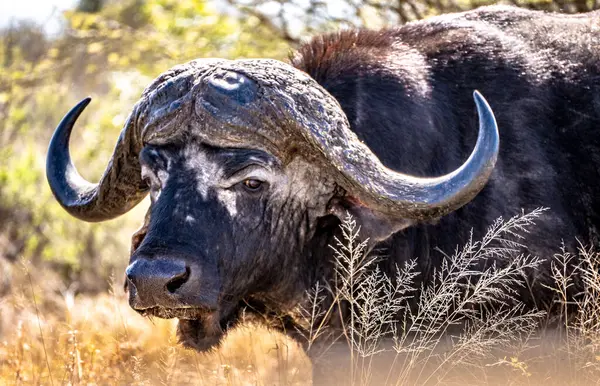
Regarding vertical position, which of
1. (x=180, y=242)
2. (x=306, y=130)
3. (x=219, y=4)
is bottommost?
(x=219, y=4)

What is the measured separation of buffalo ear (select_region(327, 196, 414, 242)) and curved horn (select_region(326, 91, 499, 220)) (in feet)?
0.50

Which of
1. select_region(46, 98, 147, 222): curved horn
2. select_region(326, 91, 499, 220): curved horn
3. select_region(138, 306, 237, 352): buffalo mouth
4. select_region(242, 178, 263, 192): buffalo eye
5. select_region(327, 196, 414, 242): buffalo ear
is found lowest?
select_region(138, 306, 237, 352): buffalo mouth

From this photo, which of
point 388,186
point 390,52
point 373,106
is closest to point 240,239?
point 388,186

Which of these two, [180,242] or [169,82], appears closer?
[180,242]

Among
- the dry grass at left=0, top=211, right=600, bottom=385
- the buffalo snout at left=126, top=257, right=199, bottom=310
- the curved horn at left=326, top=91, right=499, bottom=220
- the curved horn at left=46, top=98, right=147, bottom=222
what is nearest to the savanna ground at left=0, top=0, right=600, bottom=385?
the dry grass at left=0, top=211, right=600, bottom=385

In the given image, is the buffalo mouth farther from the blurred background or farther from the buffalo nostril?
the blurred background

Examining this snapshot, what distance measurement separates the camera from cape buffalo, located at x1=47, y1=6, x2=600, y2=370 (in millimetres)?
4152

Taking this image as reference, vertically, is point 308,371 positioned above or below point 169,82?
below

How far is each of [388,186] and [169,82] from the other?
1.27 meters

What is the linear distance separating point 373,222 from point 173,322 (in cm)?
221

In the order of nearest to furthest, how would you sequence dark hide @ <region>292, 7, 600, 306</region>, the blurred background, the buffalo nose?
1. the buffalo nose
2. dark hide @ <region>292, 7, 600, 306</region>
3. the blurred background

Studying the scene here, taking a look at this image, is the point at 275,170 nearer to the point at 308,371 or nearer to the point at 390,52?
the point at 390,52

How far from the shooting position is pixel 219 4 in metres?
9.42

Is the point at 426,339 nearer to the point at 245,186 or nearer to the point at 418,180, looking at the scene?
the point at 418,180
